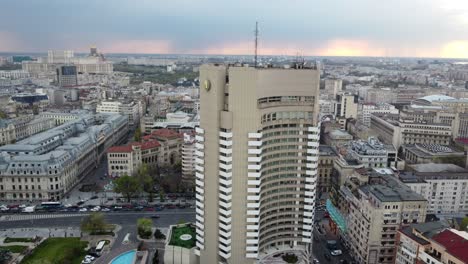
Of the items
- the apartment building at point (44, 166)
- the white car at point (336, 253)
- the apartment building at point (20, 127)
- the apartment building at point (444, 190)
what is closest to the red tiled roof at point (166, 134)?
the apartment building at point (44, 166)

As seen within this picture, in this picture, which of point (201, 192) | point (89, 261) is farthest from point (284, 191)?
point (89, 261)

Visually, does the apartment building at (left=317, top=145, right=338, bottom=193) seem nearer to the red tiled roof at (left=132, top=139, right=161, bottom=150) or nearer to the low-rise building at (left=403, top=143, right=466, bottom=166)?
the low-rise building at (left=403, top=143, right=466, bottom=166)

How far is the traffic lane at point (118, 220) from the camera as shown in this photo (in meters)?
80.3

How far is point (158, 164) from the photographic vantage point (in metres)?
116

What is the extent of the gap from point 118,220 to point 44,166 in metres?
24.5

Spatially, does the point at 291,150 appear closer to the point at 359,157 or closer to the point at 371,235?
the point at 371,235

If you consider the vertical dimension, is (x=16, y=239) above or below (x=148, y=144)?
below

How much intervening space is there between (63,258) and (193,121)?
86755 millimetres

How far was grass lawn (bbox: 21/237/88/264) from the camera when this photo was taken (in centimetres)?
6569

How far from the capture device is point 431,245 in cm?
5188

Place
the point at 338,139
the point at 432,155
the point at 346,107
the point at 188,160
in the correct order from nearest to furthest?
the point at 188,160 → the point at 432,155 → the point at 338,139 → the point at 346,107

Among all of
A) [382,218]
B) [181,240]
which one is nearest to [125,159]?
[181,240]

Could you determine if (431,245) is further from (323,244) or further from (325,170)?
(325,170)

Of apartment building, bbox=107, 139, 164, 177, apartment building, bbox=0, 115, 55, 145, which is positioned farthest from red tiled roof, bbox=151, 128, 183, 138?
apartment building, bbox=0, 115, 55, 145
